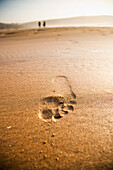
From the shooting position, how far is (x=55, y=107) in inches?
44.3

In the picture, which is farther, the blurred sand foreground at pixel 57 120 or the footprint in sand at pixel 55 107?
the footprint in sand at pixel 55 107

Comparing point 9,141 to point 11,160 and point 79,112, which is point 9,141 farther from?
point 79,112

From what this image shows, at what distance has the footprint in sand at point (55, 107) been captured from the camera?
1030 millimetres

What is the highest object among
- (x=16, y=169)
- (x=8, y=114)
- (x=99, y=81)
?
(x=99, y=81)

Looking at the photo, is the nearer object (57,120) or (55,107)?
(57,120)

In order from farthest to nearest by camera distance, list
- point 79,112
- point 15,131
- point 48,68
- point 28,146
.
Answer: point 48,68
point 79,112
point 15,131
point 28,146

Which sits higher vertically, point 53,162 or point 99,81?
point 99,81

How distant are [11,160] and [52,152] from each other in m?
0.28

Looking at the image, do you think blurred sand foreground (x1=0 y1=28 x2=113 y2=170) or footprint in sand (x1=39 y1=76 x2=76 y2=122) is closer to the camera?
blurred sand foreground (x1=0 y1=28 x2=113 y2=170)

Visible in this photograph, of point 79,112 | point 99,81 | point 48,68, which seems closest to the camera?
point 79,112

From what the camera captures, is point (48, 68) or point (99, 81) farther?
point (48, 68)

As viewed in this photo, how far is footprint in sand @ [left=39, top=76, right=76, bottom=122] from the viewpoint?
1.03 m

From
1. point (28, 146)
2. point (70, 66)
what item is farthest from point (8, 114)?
point (70, 66)

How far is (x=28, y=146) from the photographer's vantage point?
794 millimetres
